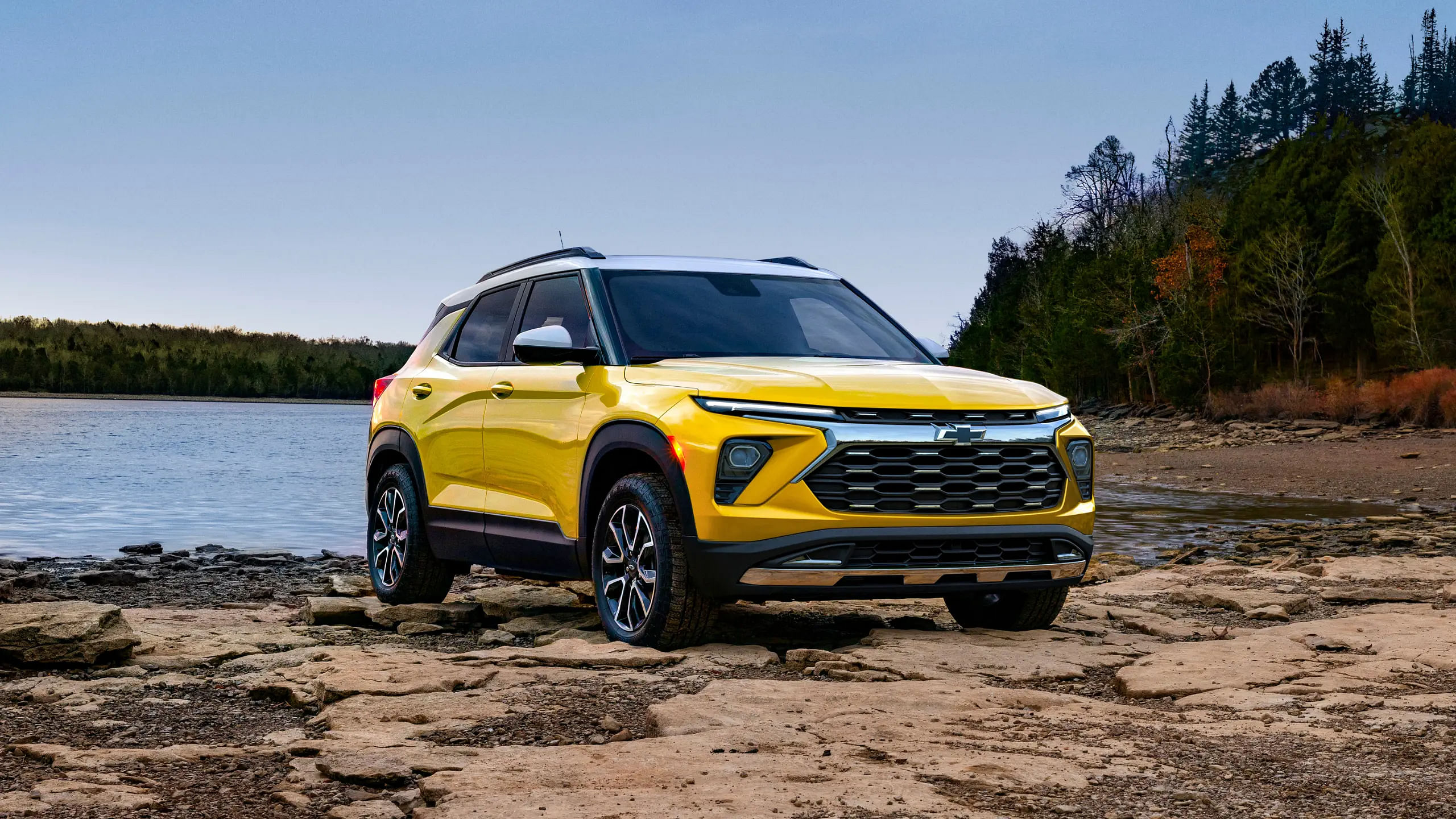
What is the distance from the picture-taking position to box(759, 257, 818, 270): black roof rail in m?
8.73

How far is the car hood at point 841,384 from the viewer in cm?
Answer: 649

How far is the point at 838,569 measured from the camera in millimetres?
6457

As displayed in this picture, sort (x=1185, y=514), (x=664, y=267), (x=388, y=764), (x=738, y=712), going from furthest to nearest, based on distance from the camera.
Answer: (x=1185, y=514) < (x=664, y=267) < (x=738, y=712) < (x=388, y=764)

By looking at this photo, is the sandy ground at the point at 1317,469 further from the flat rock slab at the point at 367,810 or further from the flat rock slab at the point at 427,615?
the flat rock slab at the point at 367,810

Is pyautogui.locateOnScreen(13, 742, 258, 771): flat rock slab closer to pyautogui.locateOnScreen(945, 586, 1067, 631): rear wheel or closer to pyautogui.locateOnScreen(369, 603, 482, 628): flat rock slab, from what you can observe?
pyautogui.locateOnScreen(369, 603, 482, 628): flat rock slab

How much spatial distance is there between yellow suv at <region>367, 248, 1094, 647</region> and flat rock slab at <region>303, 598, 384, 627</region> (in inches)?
22.0

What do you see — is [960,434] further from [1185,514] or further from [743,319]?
[1185,514]

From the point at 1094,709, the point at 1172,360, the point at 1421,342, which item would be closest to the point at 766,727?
the point at 1094,709

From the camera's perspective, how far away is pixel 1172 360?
215 ft

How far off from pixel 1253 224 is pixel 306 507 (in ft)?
180

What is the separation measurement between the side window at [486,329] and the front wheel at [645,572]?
5.78 ft

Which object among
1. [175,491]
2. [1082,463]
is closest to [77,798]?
[1082,463]

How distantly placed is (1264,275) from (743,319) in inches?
2461

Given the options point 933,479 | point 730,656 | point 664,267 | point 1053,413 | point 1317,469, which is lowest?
point 1317,469
